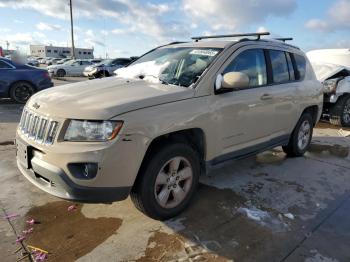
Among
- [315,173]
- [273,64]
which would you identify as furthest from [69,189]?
[315,173]

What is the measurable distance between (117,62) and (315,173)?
20.8 meters

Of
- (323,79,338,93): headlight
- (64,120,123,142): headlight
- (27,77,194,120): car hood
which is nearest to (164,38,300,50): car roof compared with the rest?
(27,77,194,120): car hood

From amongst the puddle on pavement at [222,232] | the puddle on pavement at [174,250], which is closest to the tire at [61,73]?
the puddle on pavement at [222,232]

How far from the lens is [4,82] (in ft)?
35.6

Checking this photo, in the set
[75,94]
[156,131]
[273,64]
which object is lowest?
[156,131]

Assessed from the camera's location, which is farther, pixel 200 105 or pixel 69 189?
pixel 200 105

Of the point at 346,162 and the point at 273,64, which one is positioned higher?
the point at 273,64

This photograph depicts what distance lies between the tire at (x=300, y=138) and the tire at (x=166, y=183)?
8.15ft

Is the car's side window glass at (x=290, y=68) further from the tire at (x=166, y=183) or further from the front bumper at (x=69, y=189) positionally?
the front bumper at (x=69, y=189)

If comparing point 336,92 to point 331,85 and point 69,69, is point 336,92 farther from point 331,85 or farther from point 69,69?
point 69,69

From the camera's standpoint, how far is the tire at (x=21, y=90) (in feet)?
36.3

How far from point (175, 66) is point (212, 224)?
1.80m

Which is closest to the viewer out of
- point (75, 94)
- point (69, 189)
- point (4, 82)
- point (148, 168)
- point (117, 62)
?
point (69, 189)

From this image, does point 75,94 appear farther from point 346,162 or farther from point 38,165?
point 346,162
